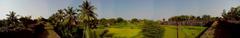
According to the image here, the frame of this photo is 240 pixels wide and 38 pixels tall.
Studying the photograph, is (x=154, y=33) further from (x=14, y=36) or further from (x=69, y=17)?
(x=69, y=17)

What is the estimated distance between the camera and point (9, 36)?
796 cm

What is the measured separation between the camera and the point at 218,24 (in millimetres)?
2090

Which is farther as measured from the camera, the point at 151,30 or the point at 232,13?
the point at 232,13

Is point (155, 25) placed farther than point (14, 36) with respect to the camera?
No

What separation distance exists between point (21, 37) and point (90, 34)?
6.02 metres

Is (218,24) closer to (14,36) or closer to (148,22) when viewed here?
(148,22)

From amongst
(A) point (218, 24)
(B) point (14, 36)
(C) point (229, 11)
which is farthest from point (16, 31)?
(C) point (229, 11)

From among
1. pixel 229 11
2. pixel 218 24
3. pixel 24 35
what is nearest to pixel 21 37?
pixel 24 35

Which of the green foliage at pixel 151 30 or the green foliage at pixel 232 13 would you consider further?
the green foliage at pixel 232 13

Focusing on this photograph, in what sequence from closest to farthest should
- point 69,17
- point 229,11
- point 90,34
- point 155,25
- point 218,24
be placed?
1. point 90,34
2. point 155,25
3. point 218,24
4. point 229,11
5. point 69,17

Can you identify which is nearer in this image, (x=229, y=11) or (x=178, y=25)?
(x=178, y=25)

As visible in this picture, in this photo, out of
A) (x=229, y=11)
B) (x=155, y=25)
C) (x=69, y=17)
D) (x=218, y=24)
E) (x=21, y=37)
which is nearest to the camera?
(x=155, y=25)

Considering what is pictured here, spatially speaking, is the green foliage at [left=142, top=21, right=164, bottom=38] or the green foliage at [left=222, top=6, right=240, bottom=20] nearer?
the green foliage at [left=142, top=21, right=164, bottom=38]

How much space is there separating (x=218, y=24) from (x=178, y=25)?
0.90 feet
